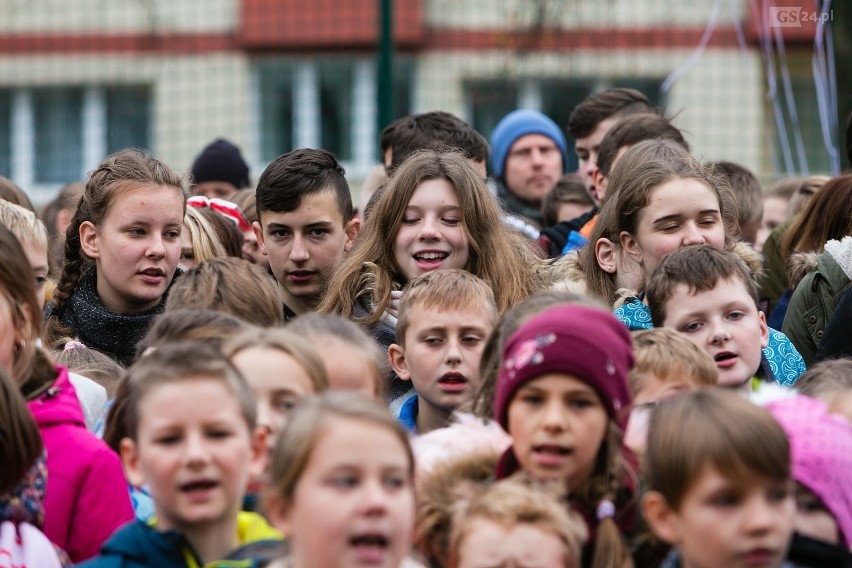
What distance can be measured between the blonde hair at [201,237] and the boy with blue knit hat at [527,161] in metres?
2.35

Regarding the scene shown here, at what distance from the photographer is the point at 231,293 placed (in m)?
5.02

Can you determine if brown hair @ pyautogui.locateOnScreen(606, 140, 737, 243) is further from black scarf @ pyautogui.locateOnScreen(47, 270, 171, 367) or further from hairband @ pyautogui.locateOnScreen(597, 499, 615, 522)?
hairband @ pyautogui.locateOnScreen(597, 499, 615, 522)

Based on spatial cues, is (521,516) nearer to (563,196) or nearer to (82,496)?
(82,496)

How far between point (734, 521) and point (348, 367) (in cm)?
136

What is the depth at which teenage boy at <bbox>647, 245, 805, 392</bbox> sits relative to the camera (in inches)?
197

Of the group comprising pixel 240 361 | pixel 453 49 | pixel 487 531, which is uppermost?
pixel 453 49

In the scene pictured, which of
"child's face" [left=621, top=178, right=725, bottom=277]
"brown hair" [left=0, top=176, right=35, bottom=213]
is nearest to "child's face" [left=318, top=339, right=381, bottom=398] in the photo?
"child's face" [left=621, top=178, right=725, bottom=277]

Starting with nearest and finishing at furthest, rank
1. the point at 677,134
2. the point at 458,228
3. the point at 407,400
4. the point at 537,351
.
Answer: the point at 537,351, the point at 407,400, the point at 458,228, the point at 677,134

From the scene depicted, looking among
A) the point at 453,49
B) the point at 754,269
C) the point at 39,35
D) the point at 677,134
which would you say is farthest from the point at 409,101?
the point at 754,269

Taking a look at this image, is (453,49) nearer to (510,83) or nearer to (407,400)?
(510,83)

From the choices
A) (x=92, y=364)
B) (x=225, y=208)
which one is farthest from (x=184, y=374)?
(x=225, y=208)

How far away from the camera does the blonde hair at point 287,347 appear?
420 cm

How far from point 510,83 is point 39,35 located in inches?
200

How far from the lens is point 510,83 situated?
14945 millimetres
